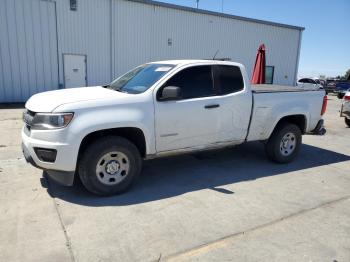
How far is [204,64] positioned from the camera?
16.9 feet

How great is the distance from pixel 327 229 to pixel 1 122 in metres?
9.56

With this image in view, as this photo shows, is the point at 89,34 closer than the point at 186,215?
No

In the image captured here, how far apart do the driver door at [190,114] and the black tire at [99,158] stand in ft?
1.49

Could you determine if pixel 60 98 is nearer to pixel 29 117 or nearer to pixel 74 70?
pixel 29 117

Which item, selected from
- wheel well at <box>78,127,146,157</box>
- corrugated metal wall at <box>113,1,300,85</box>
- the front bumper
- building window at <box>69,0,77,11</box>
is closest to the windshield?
wheel well at <box>78,127,146,157</box>

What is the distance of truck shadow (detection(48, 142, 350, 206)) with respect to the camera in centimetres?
441

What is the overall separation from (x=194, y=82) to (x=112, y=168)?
1.86 metres

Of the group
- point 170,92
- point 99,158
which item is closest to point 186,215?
point 99,158

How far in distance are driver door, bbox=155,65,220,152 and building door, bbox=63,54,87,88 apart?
11948mm

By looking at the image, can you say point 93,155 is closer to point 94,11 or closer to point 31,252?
point 31,252

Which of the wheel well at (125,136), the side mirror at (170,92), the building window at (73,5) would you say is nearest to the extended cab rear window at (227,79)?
the side mirror at (170,92)

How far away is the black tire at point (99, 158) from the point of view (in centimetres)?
417

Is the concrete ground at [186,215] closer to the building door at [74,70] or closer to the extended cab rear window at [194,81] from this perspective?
the extended cab rear window at [194,81]

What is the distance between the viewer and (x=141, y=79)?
5008 millimetres
